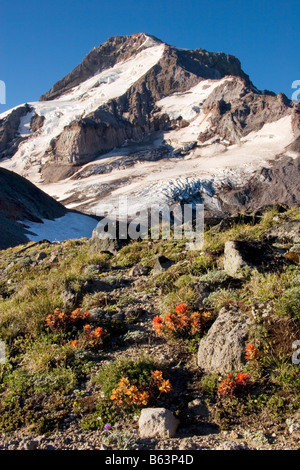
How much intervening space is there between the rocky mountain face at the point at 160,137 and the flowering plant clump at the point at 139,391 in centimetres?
5787

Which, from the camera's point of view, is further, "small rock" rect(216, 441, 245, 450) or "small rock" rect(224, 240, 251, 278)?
"small rock" rect(224, 240, 251, 278)

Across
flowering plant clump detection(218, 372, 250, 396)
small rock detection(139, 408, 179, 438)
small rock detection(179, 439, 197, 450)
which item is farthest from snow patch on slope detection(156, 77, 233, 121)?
small rock detection(179, 439, 197, 450)

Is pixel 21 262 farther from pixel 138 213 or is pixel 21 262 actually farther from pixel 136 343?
pixel 138 213

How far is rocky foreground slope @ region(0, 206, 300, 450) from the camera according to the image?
377 cm

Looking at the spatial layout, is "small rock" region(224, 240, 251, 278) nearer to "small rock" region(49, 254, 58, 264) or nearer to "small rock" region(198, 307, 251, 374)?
"small rock" region(198, 307, 251, 374)

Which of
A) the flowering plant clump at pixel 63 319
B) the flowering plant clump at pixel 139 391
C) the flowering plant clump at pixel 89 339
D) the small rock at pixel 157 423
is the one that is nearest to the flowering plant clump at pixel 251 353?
the flowering plant clump at pixel 139 391

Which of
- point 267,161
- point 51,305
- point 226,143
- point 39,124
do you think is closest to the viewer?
point 51,305

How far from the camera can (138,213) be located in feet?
181

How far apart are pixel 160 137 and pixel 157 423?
10653 centimetres

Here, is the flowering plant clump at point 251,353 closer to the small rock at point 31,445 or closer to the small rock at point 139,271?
the small rock at point 31,445

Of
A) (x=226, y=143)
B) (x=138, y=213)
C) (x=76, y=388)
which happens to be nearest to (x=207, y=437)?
(x=76, y=388)

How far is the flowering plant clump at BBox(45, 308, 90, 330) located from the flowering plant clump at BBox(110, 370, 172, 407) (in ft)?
6.17

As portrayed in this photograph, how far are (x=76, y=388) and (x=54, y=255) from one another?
23.2 ft

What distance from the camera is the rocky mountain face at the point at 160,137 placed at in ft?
234
